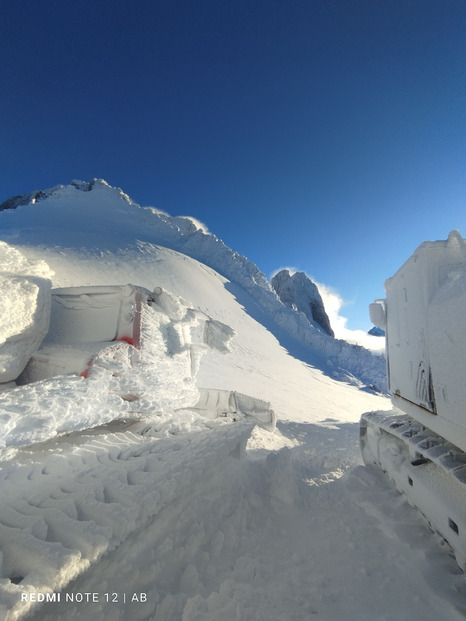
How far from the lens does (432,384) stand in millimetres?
1769

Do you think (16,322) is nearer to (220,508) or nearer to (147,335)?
(147,335)

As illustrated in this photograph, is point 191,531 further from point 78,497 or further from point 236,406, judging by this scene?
point 236,406

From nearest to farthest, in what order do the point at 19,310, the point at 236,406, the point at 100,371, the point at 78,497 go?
the point at 78,497 → the point at 100,371 → the point at 19,310 → the point at 236,406

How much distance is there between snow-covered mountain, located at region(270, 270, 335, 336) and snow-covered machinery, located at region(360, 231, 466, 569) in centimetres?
2574

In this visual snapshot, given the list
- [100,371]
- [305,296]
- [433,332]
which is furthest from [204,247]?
[433,332]

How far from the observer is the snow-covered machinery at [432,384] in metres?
1.52

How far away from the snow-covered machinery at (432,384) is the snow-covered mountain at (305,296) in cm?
2574

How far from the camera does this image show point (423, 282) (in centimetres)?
196

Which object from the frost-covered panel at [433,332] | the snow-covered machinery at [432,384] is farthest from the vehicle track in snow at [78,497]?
the frost-covered panel at [433,332]

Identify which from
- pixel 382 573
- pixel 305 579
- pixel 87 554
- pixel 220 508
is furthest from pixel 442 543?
pixel 87 554

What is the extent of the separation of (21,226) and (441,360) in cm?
1488

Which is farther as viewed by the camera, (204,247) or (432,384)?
(204,247)

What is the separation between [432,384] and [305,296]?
27548 millimetres

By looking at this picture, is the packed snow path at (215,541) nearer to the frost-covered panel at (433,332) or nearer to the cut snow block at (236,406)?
the frost-covered panel at (433,332)
